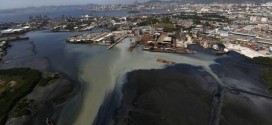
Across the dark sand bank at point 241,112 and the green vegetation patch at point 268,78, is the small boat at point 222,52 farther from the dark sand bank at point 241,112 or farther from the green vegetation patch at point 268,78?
the dark sand bank at point 241,112

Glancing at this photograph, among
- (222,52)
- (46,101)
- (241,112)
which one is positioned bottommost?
(46,101)

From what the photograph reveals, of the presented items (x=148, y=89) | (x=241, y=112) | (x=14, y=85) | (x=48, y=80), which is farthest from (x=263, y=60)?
(x=14, y=85)

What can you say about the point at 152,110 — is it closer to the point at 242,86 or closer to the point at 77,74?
the point at 242,86

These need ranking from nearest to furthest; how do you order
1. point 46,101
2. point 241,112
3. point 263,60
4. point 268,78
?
point 241,112 → point 46,101 → point 268,78 → point 263,60

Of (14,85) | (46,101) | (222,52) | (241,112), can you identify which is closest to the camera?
(241,112)

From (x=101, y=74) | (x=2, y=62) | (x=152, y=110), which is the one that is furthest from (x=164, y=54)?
(x=2, y=62)

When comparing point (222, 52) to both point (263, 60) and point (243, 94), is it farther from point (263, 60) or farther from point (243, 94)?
point (243, 94)

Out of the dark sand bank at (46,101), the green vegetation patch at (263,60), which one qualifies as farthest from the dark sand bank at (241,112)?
the dark sand bank at (46,101)

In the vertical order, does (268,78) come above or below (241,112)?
above

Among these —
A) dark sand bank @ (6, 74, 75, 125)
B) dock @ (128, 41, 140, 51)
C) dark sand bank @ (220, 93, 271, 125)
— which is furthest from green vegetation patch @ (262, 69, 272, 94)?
dark sand bank @ (6, 74, 75, 125)
